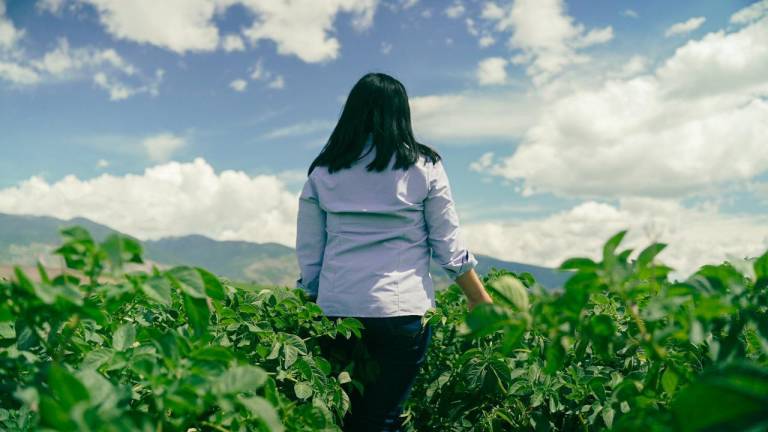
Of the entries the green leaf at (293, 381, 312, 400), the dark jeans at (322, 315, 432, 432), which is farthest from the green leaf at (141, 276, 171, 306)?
the dark jeans at (322, 315, 432, 432)

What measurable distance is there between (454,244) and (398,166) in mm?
531

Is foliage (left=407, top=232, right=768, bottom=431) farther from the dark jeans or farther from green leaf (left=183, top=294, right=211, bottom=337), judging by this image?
the dark jeans

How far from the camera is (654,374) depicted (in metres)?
1.45

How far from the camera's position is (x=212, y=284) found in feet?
4.38

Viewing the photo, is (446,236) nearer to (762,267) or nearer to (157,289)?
(762,267)

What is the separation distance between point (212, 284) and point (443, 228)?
210cm

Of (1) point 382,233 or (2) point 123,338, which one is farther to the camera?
(1) point 382,233

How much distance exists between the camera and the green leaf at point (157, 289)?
1.22 meters

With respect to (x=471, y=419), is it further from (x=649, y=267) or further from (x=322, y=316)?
(x=649, y=267)

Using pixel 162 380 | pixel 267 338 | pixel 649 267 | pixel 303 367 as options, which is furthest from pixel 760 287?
pixel 267 338

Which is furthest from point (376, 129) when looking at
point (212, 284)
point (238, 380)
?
point (238, 380)

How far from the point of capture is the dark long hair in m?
3.24

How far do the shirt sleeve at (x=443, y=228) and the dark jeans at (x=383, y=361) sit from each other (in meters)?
0.35

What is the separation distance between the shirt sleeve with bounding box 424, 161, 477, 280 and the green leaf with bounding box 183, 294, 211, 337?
6.89ft
